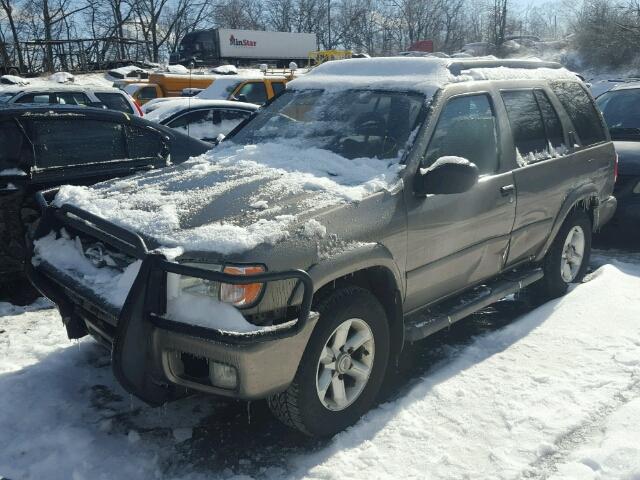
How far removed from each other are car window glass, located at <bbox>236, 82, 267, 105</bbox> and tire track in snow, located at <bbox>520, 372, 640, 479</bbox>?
12.8 meters

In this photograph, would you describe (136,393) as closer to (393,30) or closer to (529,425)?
(529,425)

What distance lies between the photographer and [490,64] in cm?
437

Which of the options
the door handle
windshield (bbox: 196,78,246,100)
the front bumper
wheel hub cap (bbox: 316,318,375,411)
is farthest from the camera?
windshield (bbox: 196,78,246,100)

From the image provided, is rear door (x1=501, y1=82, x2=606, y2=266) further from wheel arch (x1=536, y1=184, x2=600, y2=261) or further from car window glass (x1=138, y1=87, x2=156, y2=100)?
car window glass (x1=138, y1=87, x2=156, y2=100)

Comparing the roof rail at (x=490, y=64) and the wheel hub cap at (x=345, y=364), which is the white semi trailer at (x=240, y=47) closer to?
the roof rail at (x=490, y=64)

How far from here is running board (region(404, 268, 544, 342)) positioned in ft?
11.5

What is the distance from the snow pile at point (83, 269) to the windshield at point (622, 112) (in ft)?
21.8

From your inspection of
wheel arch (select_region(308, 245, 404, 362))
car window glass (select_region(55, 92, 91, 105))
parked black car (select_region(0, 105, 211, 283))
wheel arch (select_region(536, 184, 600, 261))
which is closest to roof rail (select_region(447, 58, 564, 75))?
wheel arch (select_region(536, 184, 600, 261))

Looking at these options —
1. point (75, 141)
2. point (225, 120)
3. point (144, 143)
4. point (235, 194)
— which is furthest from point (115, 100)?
point (235, 194)

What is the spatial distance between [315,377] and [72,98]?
36.6 feet

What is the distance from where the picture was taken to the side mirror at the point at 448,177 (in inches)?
129

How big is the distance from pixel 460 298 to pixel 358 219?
4.30 ft

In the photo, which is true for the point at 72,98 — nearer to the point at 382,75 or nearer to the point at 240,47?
the point at 382,75

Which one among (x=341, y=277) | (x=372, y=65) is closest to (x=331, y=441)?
(x=341, y=277)
